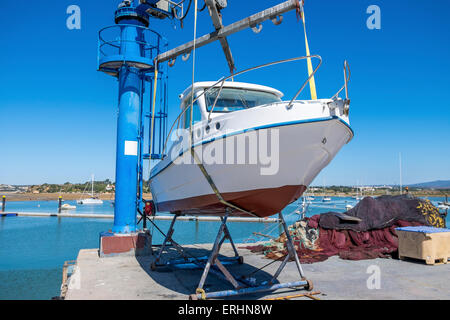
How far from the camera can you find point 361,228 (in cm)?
873

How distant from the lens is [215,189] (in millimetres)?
5098

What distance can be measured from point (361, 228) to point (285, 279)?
3592 mm

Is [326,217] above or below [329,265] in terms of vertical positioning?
above

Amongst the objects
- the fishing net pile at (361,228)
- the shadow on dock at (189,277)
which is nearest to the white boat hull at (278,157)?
the shadow on dock at (189,277)

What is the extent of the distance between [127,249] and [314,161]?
218 inches

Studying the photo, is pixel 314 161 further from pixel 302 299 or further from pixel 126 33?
pixel 126 33

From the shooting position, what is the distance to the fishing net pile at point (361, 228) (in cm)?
846

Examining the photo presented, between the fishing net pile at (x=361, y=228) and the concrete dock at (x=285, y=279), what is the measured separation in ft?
2.70

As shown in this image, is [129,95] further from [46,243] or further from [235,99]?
[46,243]

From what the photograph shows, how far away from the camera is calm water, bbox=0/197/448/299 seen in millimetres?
12867

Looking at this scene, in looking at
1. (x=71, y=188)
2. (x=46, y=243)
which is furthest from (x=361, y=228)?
(x=71, y=188)
